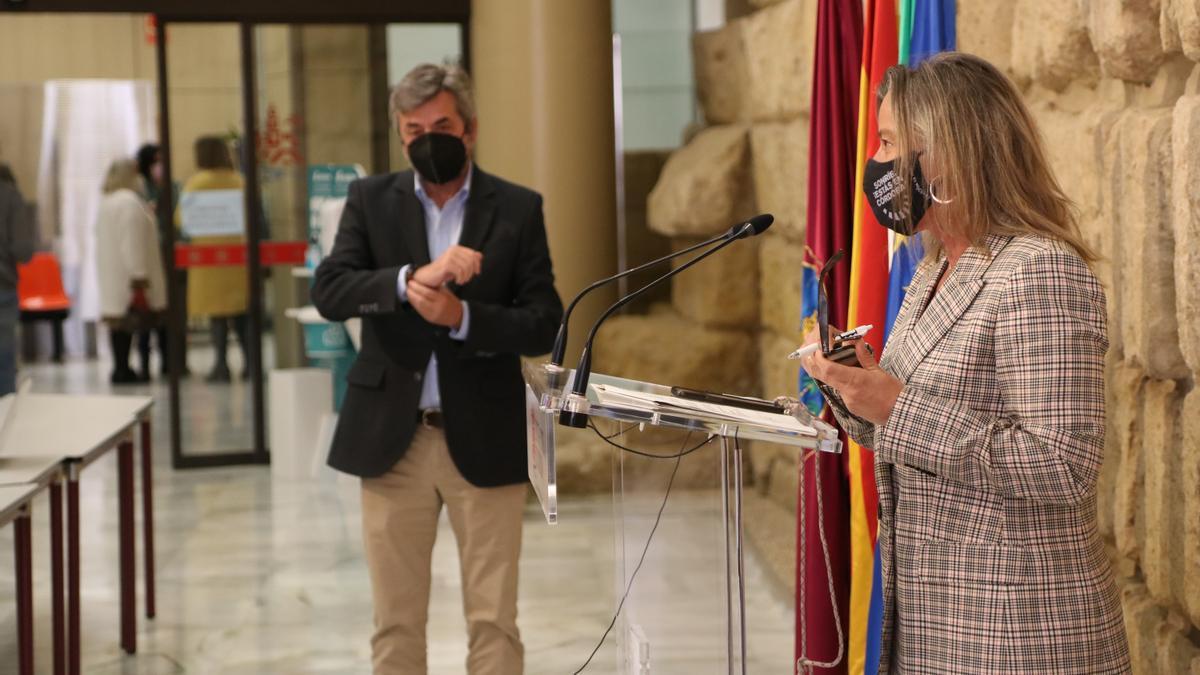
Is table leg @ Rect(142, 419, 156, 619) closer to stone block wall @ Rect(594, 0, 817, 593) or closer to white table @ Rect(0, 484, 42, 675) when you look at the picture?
white table @ Rect(0, 484, 42, 675)

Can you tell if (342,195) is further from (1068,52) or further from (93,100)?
(93,100)

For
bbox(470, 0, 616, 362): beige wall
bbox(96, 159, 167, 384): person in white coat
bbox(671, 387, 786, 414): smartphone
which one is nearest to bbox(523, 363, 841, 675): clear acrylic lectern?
bbox(671, 387, 786, 414): smartphone

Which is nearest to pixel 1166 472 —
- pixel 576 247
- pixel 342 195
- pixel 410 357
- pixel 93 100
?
pixel 410 357

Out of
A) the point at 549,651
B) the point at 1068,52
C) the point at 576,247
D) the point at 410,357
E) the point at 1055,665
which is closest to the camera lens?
the point at 1055,665

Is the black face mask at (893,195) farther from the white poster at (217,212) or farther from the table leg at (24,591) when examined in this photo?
the white poster at (217,212)

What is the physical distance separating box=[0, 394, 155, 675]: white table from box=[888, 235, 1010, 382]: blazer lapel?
2607mm

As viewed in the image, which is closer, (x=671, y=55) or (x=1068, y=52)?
(x=1068, y=52)

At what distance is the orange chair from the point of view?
40.4 ft

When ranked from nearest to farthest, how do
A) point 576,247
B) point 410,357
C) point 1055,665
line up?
1. point 1055,665
2. point 410,357
3. point 576,247

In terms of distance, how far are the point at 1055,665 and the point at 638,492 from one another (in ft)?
2.12

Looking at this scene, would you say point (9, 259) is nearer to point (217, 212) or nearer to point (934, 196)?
point (217, 212)

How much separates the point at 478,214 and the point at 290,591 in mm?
2632

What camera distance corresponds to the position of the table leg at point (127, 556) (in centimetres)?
470

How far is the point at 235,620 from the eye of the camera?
200 inches
